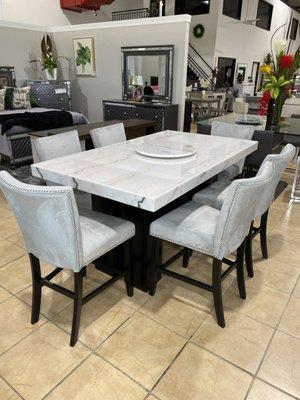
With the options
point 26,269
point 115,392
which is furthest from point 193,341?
point 26,269

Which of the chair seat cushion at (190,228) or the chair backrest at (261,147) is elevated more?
the chair backrest at (261,147)

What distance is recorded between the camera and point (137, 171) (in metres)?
1.68

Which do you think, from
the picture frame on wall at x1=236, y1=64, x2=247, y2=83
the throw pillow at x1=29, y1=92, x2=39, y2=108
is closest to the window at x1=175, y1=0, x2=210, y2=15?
the picture frame on wall at x1=236, y1=64, x2=247, y2=83

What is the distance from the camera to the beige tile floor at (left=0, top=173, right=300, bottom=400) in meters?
1.38

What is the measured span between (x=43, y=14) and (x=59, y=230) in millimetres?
7656

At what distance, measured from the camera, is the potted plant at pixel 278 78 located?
2883mm

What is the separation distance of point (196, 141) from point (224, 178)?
1.46ft

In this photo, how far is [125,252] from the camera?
6.11 feet

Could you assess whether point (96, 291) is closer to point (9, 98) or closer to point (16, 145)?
point (16, 145)

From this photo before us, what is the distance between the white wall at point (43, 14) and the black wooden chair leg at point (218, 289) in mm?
7219

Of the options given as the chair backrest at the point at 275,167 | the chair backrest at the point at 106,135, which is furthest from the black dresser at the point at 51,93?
the chair backrest at the point at 275,167

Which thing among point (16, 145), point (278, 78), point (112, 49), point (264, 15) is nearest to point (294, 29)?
point (264, 15)

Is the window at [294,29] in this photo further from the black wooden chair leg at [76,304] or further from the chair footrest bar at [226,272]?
the black wooden chair leg at [76,304]

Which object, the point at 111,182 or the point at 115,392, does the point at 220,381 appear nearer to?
the point at 115,392
